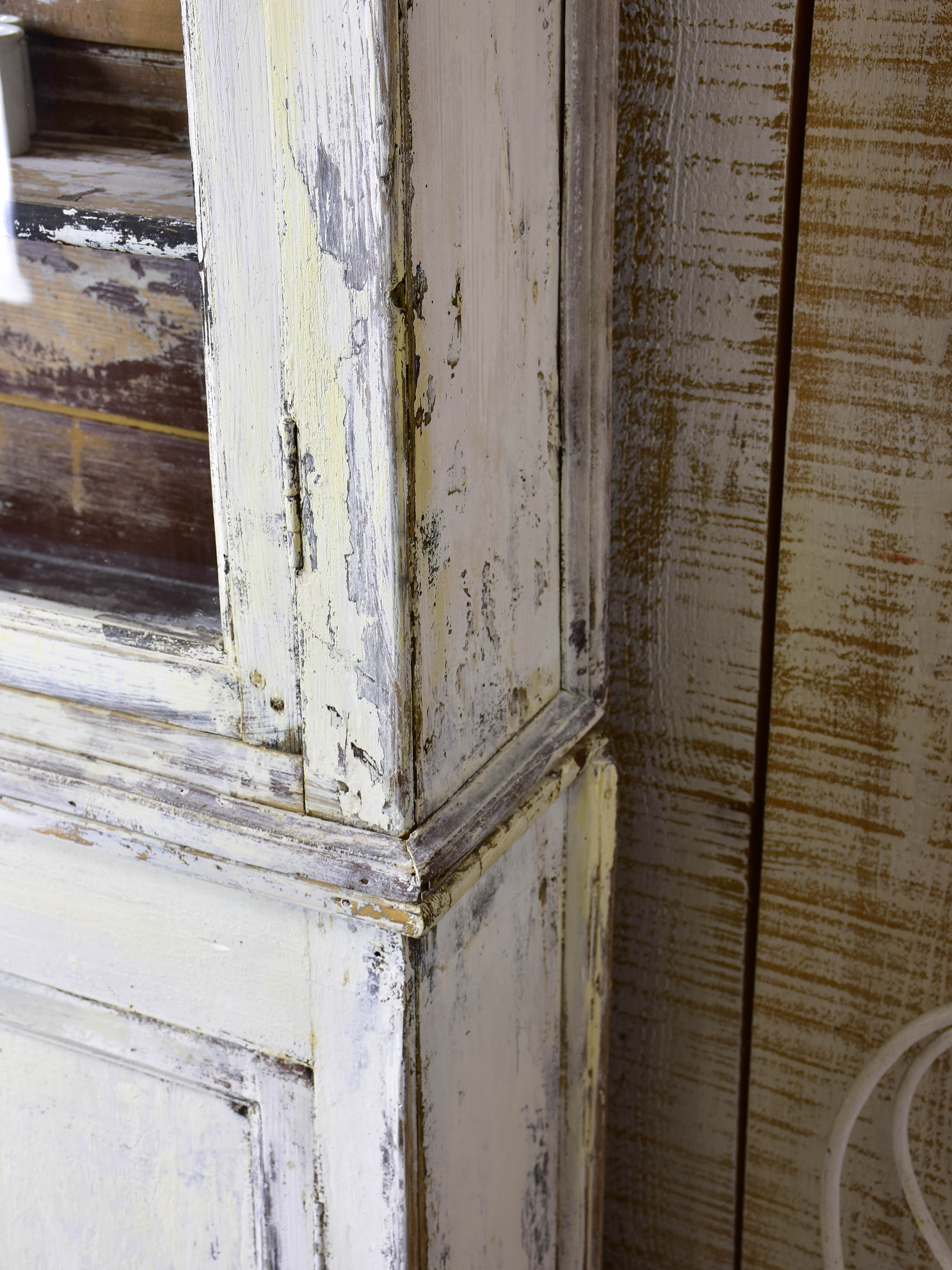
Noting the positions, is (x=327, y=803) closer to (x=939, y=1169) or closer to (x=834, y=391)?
(x=834, y=391)

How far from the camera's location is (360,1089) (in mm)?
617

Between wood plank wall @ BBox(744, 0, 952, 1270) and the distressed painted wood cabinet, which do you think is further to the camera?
wood plank wall @ BBox(744, 0, 952, 1270)

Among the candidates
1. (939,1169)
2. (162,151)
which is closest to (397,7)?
(162,151)

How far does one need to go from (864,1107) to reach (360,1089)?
1.30ft

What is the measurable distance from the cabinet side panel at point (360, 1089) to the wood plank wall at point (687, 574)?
31 cm

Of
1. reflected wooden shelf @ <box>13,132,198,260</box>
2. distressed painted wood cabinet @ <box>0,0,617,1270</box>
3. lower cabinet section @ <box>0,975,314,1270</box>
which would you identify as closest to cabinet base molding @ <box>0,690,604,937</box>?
distressed painted wood cabinet @ <box>0,0,617,1270</box>

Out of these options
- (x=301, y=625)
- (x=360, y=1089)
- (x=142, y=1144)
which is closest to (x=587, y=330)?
(x=301, y=625)

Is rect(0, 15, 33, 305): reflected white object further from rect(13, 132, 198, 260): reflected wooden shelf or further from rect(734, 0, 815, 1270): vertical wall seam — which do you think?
rect(734, 0, 815, 1270): vertical wall seam

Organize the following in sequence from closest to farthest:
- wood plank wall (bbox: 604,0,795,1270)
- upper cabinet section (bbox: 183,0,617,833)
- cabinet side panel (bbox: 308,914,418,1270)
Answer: upper cabinet section (bbox: 183,0,617,833) < cabinet side panel (bbox: 308,914,418,1270) < wood plank wall (bbox: 604,0,795,1270)

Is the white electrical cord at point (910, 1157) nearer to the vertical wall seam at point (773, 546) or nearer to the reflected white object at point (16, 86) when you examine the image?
the vertical wall seam at point (773, 546)

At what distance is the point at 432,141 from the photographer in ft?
1.68

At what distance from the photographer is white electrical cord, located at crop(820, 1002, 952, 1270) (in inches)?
30.4

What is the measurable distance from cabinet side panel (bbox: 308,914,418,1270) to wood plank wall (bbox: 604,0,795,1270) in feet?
1.00

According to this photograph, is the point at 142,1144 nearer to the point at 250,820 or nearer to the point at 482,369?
the point at 250,820
